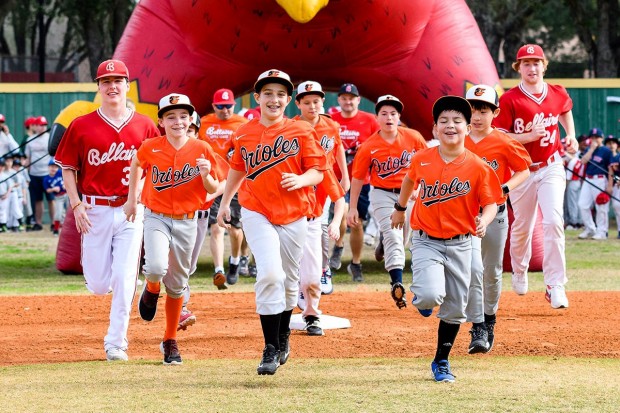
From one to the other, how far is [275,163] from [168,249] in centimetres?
97

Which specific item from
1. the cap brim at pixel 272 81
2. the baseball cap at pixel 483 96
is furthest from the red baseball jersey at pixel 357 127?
the cap brim at pixel 272 81

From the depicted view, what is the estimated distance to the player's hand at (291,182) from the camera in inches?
268

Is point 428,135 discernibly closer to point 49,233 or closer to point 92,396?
point 92,396

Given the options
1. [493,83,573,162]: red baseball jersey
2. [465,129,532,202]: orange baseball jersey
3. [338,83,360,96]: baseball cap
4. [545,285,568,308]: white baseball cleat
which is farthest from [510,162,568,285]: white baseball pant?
[338,83,360,96]: baseball cap

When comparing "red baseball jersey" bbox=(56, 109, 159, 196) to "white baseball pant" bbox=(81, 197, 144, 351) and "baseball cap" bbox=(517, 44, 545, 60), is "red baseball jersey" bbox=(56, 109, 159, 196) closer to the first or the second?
"white baseball pant" bbox=(81, 197, 144, 351)

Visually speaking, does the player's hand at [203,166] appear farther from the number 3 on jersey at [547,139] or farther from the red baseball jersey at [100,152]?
the number 3 on jersey at [547,139]

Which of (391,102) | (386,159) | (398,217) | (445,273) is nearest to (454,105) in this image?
(398,217)

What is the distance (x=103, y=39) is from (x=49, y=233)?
1388cm

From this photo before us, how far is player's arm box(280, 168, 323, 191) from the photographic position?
682 cm

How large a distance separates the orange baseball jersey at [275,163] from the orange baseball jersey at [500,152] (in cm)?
139

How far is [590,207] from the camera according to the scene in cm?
1958

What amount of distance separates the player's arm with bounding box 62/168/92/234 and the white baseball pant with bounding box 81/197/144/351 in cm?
9

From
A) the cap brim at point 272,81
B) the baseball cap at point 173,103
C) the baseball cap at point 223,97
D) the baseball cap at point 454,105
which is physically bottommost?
the baseball cap at point 454,105

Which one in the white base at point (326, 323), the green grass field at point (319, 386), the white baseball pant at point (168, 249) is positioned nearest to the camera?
the green grass field at point (319, 386)
